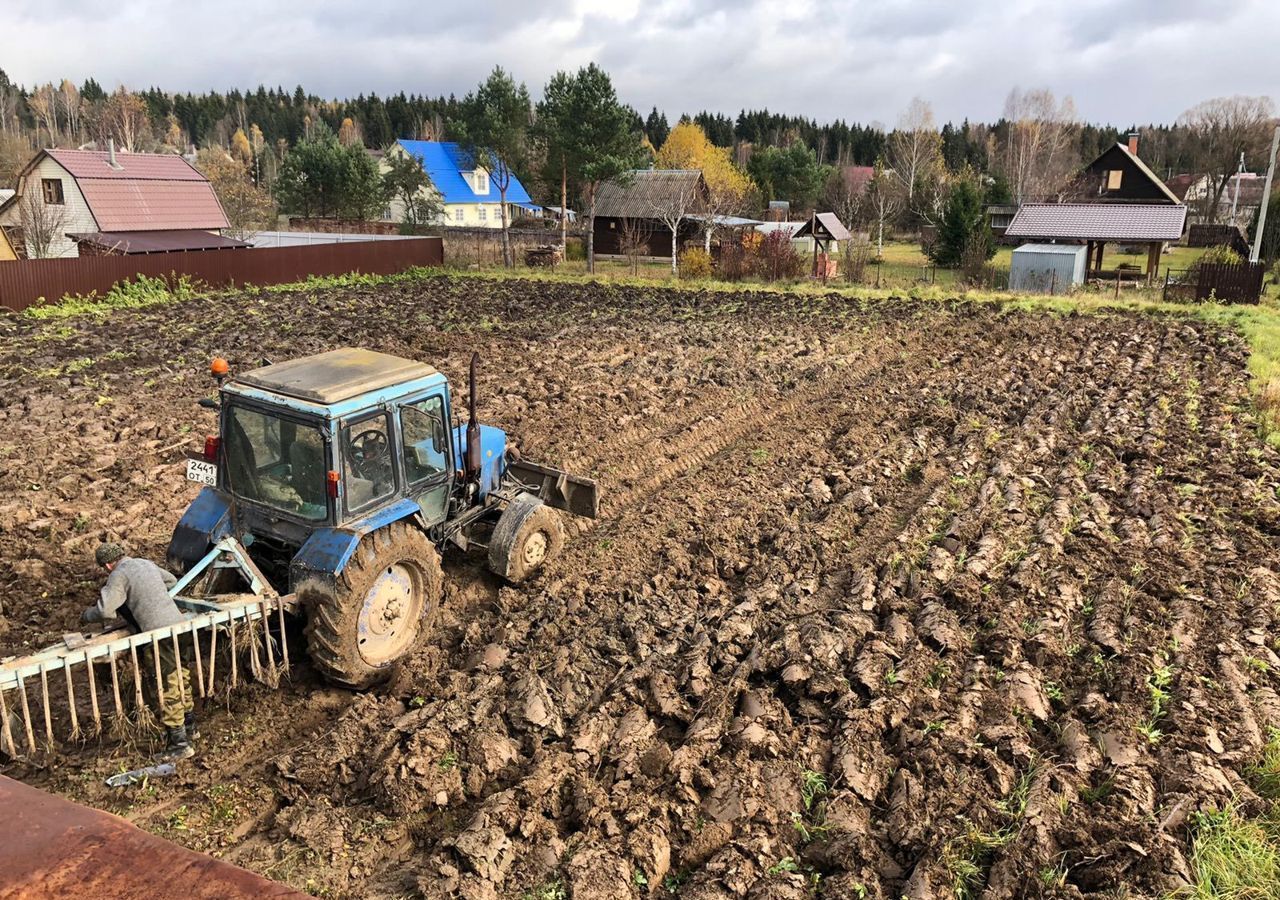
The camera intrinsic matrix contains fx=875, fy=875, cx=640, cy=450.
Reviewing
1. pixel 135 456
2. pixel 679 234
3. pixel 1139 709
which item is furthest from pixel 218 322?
pixel 679 234

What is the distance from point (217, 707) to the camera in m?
5.92

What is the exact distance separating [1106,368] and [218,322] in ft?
64.3

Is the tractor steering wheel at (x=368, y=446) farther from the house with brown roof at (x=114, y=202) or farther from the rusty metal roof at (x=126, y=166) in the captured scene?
the rusty metal roof at (x=126, y=166)

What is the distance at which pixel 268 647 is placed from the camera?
225 inches

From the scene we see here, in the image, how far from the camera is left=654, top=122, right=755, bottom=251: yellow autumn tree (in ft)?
136

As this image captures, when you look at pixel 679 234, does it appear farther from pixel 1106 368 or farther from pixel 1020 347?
pixel 1106 368

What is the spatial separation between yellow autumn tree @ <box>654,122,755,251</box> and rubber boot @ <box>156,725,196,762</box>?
33077 mm

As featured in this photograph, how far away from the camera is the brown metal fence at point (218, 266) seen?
A: 73.2 feet

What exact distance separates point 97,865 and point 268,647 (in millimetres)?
4176

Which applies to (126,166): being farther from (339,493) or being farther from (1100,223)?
(1100,223)

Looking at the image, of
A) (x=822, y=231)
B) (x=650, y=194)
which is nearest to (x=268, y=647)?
(x=822, y=231)

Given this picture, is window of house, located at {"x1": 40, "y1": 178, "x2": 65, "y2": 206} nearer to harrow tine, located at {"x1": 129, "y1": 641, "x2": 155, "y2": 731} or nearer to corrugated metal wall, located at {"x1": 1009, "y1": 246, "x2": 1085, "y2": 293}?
corrugated metal wall, located at {"x1": 1009, "y1": 246, "x2": 1085, "y2": 293}

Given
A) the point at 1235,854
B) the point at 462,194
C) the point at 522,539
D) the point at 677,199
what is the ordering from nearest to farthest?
the point at 1235,854
the point at 522,539
the point at 677,199
the point at 462,194

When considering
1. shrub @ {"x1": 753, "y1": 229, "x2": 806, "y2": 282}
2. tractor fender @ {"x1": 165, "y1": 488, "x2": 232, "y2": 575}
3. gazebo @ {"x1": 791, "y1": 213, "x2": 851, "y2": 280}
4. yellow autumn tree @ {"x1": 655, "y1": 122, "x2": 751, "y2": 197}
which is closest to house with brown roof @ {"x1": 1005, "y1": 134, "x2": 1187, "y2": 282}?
gazebo @ {"x1": 791, "y1": 213, "x2": 851, "y2": 280}
